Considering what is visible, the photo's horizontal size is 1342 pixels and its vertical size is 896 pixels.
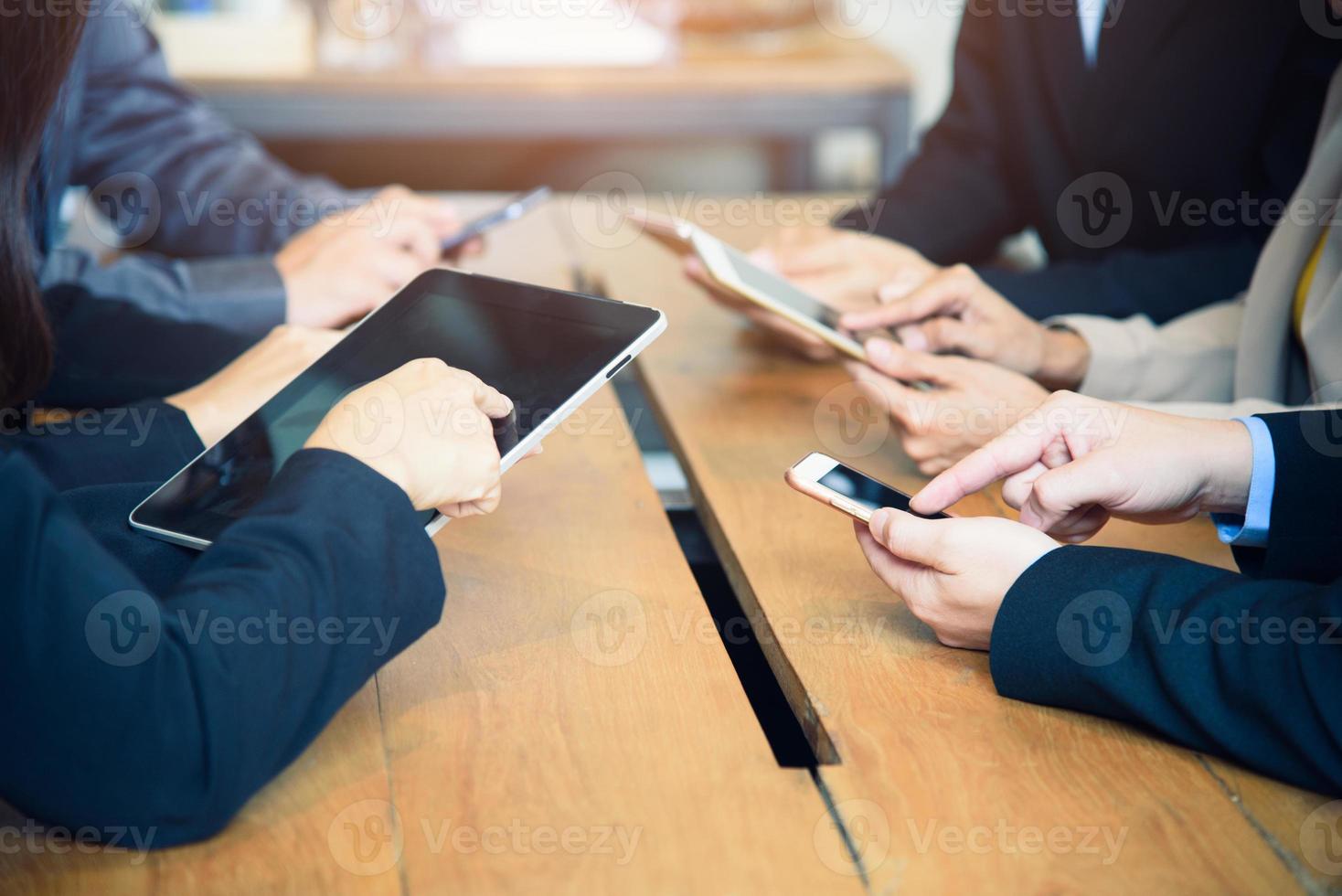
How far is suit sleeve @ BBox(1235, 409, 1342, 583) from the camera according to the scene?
82 cm

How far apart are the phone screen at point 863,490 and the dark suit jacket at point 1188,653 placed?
4.2 inches

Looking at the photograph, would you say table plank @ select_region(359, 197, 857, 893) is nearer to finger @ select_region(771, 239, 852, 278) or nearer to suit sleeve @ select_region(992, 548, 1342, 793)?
suit sleeve @ select_region(992, 548, 1342, 793)

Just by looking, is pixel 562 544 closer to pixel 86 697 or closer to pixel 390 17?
pixel 86 697

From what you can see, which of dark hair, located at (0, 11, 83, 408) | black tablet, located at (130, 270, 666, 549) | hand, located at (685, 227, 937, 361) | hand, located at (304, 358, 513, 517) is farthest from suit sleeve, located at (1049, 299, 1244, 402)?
dark hair, located at (0, 11, 83, 408)

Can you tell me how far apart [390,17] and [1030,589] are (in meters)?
2.44

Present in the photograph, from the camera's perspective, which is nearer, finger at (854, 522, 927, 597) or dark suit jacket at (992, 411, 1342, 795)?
dark suit jacket at (992, 411, 1342, 795)

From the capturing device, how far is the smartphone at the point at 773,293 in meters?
1.12

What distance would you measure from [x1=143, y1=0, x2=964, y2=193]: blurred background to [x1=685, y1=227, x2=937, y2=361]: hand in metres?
1.31

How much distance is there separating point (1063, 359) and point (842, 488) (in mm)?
462

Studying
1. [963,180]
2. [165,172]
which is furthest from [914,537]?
Result: [165,172]

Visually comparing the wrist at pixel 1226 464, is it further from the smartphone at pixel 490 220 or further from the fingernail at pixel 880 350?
the smartphone at pixel 490 220

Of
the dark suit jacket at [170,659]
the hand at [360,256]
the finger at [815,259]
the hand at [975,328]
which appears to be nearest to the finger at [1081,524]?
the hand at [975,328]

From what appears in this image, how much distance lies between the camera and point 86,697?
2.02 ft

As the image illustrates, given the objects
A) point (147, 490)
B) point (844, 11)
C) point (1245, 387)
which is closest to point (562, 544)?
point (147, 490)
